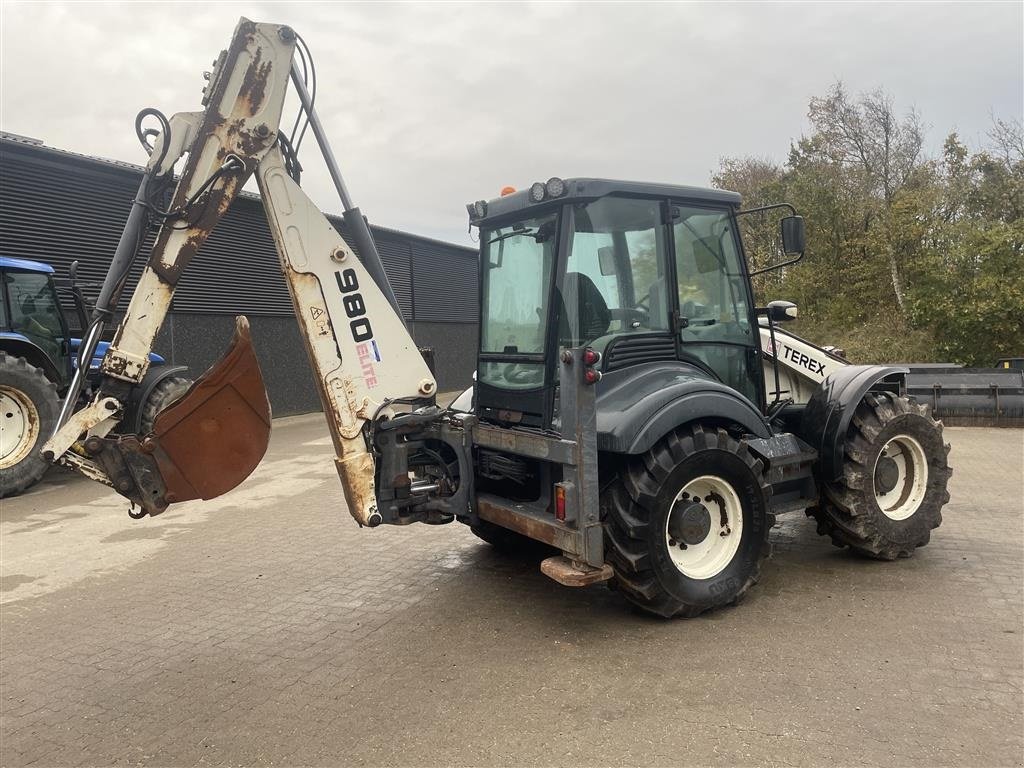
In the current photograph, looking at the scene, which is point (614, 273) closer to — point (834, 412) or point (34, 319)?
point (834, 412)

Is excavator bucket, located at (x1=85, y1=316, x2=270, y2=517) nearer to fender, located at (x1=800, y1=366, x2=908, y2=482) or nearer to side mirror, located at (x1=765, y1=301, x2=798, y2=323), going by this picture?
side mirror, located at (x1=765, y1=301, x2=798, y2=323)

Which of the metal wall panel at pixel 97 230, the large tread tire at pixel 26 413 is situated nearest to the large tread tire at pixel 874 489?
the metal wall panel at pixel 97 230

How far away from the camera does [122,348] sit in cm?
370

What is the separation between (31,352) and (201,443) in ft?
21.9

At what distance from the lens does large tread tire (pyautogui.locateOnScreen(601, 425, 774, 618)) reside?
3.84m

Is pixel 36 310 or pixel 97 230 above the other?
pixel 97 230

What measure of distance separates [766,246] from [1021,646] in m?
19.5

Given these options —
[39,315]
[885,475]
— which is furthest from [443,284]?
[885,475]

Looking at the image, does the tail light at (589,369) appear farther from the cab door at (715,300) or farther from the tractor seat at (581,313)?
the cab door at (715,300)

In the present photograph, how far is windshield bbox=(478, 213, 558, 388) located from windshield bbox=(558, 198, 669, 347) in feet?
0.53

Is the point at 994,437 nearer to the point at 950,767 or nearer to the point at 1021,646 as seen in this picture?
the point at 1021,646

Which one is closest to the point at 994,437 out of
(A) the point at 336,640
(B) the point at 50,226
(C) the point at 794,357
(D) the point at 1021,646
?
(C) the point at 794,357

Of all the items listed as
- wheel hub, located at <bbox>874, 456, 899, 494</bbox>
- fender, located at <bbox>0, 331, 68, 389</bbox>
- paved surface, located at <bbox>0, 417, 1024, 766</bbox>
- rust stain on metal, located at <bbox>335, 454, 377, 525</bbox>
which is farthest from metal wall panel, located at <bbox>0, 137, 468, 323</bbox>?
wheel hub, located at <bbox>874, 456, 899, 494</bbox>

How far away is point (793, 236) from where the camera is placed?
4.52 metres
